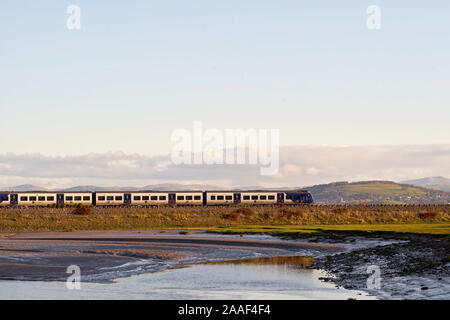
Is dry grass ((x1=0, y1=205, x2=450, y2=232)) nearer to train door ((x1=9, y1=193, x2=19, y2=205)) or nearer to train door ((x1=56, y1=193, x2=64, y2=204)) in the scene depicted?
train door ((x1=56, y1=193, x2=64, y2=204))

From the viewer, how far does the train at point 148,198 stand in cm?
11269

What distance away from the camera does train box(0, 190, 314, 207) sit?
112688 millimetres

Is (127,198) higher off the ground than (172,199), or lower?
higher

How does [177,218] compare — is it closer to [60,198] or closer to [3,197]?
[60,198]

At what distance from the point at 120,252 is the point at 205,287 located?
58.2 ft

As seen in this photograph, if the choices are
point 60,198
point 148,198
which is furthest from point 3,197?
point 148,198

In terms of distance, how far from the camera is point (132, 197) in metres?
116

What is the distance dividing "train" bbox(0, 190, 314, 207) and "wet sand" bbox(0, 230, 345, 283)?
51898 millimetres

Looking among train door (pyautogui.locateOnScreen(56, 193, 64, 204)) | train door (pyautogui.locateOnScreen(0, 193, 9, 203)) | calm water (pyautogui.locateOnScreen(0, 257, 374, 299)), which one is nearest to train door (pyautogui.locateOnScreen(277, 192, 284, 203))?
train door (pyautogui.locateOnScreen(56, 193, 64, 204))

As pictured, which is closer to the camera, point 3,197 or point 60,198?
point 3,197

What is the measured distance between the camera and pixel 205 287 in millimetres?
28328
